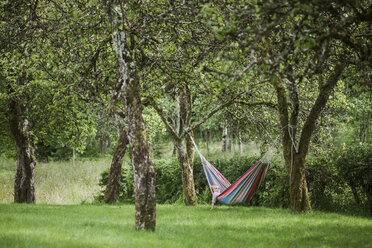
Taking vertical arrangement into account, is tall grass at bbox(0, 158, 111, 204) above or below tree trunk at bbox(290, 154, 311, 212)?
below

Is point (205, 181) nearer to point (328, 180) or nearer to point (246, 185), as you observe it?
point (246, 185)

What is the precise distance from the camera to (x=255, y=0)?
400 centimetres

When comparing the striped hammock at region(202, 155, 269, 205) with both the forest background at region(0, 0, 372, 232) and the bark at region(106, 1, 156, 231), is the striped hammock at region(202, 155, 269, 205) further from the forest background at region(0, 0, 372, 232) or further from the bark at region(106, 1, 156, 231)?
the bark at region(106, 1, 156, 231)

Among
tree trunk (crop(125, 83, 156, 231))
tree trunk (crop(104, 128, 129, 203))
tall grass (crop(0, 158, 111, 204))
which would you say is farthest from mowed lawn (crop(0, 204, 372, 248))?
tall grass (crop(0, 158, 111, 204))

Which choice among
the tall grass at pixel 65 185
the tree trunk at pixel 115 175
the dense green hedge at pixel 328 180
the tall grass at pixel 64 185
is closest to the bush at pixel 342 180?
the dense green hedge at pixel 328 180

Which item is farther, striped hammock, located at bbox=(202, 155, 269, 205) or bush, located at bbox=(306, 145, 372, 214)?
striped hammock, located at bbox=(202, 155, 269, 205)

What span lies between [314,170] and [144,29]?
574 centimetres

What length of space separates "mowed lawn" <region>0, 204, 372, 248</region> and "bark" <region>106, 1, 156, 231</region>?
36 cm

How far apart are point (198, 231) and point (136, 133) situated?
6.59ft

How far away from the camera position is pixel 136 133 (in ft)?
20.1

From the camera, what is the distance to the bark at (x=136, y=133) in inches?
235

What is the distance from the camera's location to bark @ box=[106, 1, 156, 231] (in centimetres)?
597

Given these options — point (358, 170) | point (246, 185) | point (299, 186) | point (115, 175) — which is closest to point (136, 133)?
point (246, 185)

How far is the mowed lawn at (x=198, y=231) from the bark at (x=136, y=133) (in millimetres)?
359
